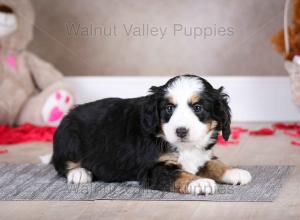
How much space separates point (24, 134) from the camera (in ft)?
14.1

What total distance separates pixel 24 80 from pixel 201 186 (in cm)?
238

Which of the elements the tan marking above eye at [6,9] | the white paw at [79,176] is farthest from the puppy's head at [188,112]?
the tan marking above eye at [6,9]

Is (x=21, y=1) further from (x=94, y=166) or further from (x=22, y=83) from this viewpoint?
(x=94, y=166)

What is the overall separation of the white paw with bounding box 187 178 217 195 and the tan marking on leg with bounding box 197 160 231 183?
8.7 inches

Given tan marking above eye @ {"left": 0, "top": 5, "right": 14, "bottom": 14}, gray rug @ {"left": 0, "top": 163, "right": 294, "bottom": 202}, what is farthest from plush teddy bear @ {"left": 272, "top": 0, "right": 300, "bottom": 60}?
tan marking above eye @ {"left": 0, "top": 5, "right": 14, "bottom": 14}

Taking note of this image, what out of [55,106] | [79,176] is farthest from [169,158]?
[55,106]

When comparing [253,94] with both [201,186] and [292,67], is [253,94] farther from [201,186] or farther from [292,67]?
Result: [201,186]

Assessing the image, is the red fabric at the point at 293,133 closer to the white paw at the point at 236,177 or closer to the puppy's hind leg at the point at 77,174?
the white paw at the point at 236,177

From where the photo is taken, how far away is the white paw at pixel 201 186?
2604 mm

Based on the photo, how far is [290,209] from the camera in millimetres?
2465

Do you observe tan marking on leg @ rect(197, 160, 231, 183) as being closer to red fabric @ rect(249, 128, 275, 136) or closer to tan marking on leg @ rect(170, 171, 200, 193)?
tan marking on leg @ rect(170, 171, 200, 193)

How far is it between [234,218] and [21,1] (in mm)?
2668

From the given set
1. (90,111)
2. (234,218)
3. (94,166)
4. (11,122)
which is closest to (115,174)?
(94,166)

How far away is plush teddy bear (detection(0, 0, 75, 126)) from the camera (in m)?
4.45
